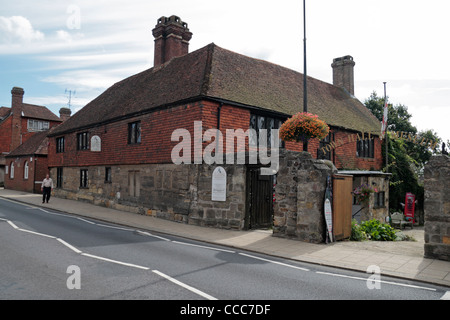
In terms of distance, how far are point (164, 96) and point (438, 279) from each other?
→ 13.6 metres

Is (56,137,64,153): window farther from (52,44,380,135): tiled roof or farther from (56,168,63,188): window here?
(56,168,63,188): window

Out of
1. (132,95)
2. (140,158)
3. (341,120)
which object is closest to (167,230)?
(140,158)

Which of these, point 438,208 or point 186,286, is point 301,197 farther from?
point 186,286

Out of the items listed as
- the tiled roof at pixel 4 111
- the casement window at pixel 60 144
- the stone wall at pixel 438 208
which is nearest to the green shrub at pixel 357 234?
the stone wall at pixel 438 208

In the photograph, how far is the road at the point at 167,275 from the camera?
528 centimetres

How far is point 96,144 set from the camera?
826 inches

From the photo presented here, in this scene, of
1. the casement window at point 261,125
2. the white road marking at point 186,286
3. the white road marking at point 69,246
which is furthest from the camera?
the casement window at point 261,125

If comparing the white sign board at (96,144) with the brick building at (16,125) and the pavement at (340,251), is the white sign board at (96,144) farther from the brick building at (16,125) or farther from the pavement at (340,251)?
the brick building at (16,125)

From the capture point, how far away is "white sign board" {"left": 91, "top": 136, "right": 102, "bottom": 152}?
67.7 feet

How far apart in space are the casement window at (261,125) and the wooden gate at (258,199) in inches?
124

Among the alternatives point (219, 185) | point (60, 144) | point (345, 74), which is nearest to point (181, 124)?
point (219, 185)

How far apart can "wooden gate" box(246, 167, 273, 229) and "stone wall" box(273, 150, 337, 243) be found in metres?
1.52

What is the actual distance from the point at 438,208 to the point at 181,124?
401 inches
